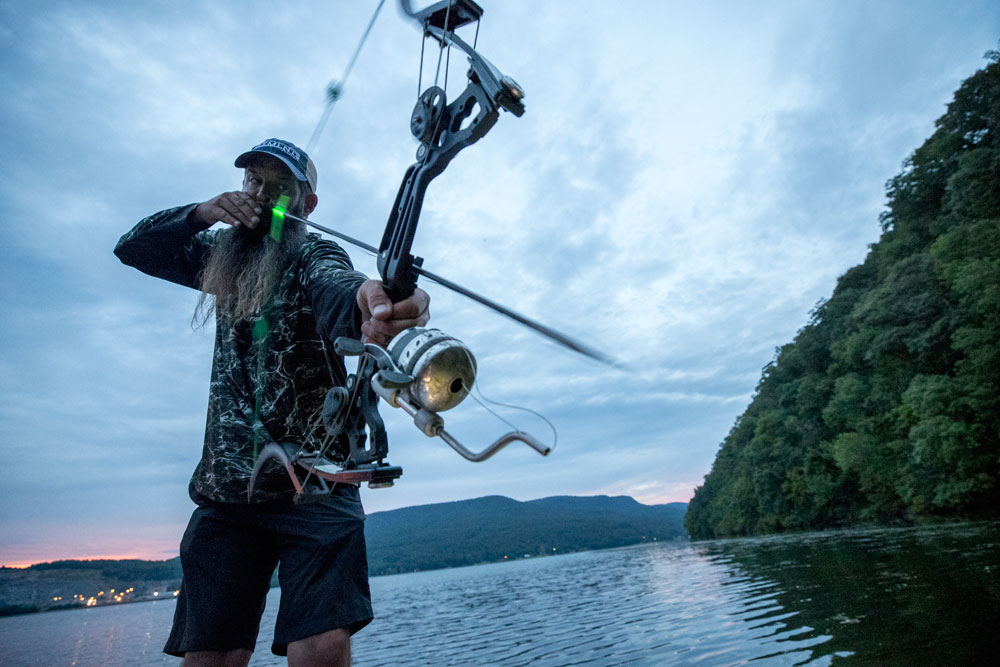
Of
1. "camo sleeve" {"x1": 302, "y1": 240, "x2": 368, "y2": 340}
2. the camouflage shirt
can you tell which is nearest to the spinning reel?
"camo sleeve" {"x1": 302, "y1": 240, "x2": 368, "y2": 340}

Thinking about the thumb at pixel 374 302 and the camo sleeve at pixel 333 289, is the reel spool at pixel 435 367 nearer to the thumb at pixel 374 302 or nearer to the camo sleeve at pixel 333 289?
the thumb at pixel 374 302

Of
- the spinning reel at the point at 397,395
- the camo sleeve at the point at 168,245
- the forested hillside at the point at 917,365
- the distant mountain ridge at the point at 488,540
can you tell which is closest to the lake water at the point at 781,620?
the spinning reel at the point at 397,395

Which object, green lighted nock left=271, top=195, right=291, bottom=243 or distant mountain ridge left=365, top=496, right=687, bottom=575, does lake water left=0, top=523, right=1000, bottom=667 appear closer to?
green lighted nock left=271, top=195, right=291, bottom=243

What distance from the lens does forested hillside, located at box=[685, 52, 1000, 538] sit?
24281 millimetres

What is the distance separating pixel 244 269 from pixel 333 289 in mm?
774

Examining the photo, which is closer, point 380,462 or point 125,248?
point 380,462

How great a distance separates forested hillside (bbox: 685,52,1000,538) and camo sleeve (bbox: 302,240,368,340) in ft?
93.7

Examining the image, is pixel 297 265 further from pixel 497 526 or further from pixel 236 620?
pixel 497 526

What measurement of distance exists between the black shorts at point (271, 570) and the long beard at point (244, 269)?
0.85 m

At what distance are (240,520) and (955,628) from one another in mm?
7395

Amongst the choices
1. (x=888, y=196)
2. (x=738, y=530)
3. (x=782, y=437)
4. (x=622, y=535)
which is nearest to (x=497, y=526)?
(x=622, y=535)

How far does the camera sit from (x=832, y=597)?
395 inches

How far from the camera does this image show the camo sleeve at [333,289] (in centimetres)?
197

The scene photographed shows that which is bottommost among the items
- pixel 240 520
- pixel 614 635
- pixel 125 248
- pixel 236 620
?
pixel 614 635
